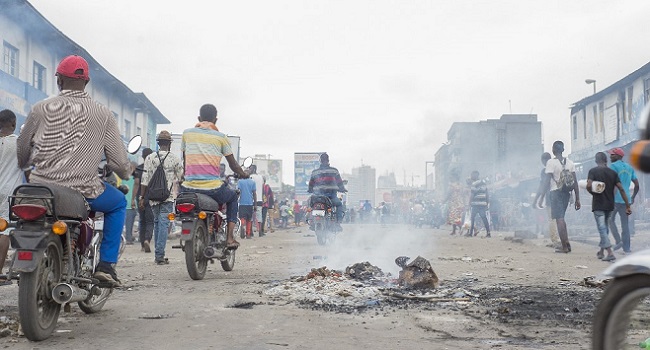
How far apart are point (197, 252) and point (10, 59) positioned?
60.9 ft

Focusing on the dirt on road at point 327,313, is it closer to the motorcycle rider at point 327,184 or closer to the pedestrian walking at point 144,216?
the pedestrian walking at point 144,216

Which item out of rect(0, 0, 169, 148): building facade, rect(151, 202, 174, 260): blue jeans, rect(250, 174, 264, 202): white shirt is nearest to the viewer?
rect(151, 202, 174, 260): blue jeans

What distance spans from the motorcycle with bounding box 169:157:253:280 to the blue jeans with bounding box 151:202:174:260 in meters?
1.67

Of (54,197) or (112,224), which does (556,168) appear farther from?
(54,197)

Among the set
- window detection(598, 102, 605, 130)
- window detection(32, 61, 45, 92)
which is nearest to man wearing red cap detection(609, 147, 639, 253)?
window detection(32, 61, 45, 92)

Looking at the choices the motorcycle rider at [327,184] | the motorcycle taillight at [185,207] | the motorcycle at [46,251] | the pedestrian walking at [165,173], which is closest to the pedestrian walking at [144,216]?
the pedestrian walking at [165,173]

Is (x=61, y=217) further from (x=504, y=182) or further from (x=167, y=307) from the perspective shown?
(x=504, y=182)

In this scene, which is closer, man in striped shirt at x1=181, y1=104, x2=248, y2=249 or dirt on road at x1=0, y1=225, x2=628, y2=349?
dirt on road at x1=0, y1=225, x2=628, y2=349

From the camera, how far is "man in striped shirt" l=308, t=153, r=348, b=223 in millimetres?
14797

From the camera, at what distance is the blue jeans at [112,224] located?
4762mm

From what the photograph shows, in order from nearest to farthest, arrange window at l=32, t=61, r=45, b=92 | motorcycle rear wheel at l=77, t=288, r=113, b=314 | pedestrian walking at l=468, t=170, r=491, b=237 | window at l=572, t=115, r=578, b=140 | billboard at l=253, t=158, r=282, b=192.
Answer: motorcycle rear wheel at l=77, t=288, r=113, b=314 → pedestrian walking at l=468, t=170, r=491, b=237 → window at l=32, t=61, r=45, b=92 → window at l=572, t=115, r=578, b=140 → billboard at l=253, t=158, r=282, b=192

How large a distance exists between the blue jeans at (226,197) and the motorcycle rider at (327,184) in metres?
6.68

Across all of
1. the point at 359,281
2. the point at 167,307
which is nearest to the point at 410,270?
the point at 359,281

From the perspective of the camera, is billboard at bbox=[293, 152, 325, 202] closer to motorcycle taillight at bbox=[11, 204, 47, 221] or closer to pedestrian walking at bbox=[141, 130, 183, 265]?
pedestrian walking at bbox=[141, 130, 183, 265]
